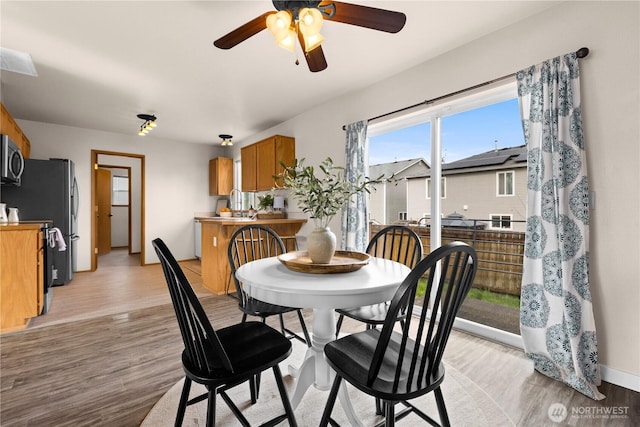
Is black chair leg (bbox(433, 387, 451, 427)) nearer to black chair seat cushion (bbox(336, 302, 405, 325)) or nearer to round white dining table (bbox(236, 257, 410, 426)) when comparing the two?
round white dining table (bbox(236, 257, 410, 426))

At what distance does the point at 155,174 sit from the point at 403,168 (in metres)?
4.79

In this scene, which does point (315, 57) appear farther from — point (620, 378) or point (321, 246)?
point (620, 378)

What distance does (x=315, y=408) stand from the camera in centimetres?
160

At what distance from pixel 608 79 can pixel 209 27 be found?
2701 millimetres

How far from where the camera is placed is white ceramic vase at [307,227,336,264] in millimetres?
1591

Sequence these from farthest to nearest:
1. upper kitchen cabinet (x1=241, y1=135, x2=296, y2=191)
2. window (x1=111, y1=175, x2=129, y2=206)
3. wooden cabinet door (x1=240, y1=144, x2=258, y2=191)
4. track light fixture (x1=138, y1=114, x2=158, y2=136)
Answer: window (x1=111, y1=175, x2=129, y2=206)
wooden cabinet door (x1=240, y1=144, x2=258, y2=191)
upper kitchen cabinet (x1=241, y1=135, x2=296, y2=191)
track light fixture (x1=138, y1=114, x2=158, y2=136)

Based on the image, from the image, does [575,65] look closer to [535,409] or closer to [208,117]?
[535,409]

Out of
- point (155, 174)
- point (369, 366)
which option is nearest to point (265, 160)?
point (155, 174)

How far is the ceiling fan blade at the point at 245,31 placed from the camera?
63.5 inches

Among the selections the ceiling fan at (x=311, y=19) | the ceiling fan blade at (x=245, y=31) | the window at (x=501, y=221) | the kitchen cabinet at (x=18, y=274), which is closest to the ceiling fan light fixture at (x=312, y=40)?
the ceiling fan at (x=311, y=19)

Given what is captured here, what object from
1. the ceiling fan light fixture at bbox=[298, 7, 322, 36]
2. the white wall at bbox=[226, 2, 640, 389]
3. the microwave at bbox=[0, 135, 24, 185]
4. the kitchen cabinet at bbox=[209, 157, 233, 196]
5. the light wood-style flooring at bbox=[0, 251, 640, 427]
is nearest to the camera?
the ceiling fan light fixture at bbox=[298, 7, 322, 36]

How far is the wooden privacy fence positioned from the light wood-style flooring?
55 centimetres

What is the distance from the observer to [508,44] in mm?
2250

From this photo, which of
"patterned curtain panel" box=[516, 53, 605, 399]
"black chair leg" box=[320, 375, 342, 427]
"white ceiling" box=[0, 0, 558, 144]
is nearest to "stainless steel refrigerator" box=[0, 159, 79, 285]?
"white ceiling" box=[0, 0, 558, 144]
